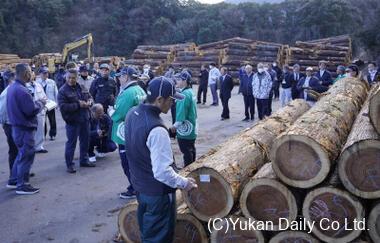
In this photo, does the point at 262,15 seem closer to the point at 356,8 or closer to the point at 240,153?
the point at 356,8

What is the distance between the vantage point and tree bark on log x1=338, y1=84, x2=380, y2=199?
4.43m

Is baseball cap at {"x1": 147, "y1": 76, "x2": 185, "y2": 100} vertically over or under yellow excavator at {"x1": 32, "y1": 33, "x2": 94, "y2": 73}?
under

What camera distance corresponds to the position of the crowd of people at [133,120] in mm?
4332

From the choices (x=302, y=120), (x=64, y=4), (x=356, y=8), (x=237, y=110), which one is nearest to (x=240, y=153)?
(x=302, y=120)

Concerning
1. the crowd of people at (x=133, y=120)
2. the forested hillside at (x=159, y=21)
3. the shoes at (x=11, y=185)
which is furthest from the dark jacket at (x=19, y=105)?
the forested hillside at (x=159, y=21)

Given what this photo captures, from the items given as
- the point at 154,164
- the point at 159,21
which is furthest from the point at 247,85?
the point at 159,21

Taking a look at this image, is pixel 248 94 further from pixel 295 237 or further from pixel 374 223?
pixel 374 223

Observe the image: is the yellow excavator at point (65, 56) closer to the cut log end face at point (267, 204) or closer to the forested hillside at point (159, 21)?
the forested hillside at point (159, 21)

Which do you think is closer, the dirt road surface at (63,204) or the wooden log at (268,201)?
the wooden log at (268,201)

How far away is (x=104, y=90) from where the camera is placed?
36.2ft

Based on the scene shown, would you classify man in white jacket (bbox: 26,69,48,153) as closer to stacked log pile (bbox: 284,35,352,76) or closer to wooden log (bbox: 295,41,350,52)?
stacked log pile (bbox: 284,35,352,76)

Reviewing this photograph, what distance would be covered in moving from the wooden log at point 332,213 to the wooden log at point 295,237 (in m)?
0.08
